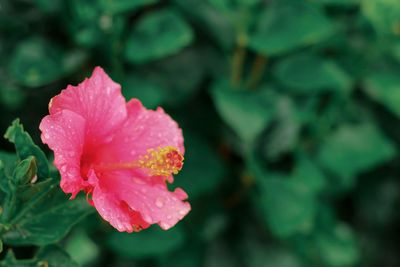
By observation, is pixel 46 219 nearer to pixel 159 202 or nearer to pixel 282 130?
pixel 159 202

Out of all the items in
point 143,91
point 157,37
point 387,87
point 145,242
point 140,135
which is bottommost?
point 145,242

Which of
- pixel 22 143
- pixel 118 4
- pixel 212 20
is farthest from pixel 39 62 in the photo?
pixel 22 143

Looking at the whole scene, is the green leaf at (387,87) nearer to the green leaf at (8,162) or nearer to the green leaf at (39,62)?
the green leaf at (39,62)

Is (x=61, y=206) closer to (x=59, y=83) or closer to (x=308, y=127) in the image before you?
(x=59, y=83)

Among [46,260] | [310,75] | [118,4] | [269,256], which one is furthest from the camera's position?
[269,256]

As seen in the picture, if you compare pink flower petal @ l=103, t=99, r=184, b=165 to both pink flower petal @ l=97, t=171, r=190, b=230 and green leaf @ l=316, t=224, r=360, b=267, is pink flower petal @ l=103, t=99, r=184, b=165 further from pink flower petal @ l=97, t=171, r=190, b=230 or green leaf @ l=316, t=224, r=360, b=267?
green leaf @ l=316, t=224, r=360, b=267

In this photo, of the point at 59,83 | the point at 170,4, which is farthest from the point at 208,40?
the point at 59,83
